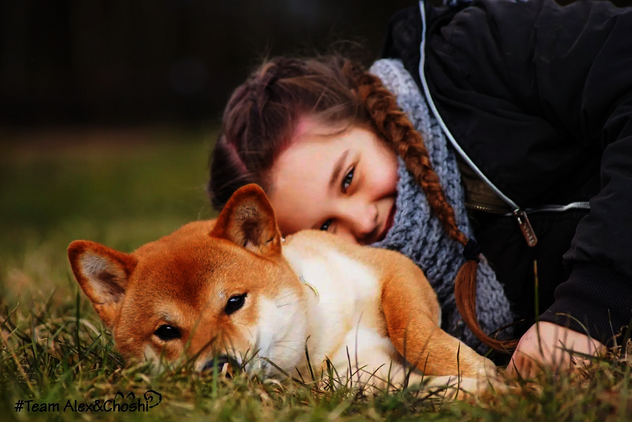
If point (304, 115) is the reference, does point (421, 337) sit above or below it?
below

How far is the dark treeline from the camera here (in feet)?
36.1

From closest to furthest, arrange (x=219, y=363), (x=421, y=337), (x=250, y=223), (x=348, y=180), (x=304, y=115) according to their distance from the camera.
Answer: (x=219, y=363) < (x=421, y=337) < (x=250, y=223) < (x=348, y=180) < (x=304, y=115)

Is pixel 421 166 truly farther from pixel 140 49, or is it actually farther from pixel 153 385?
pixel 140 49

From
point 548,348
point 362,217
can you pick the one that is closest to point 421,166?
point 362,217

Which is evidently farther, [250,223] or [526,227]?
[526,227]

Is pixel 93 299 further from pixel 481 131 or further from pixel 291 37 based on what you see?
pixel 291 37

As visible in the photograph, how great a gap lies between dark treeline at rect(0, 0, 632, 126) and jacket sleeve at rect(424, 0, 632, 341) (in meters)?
8.17

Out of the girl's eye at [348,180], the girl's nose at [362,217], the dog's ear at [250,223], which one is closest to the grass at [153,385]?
the dog's ear at [250,223]

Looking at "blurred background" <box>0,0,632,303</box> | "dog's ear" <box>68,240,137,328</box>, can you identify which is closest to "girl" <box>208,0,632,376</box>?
"dog's ear" <box>68,240,137,328</box>

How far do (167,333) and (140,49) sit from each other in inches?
426

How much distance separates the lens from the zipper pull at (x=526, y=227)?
2.50 m

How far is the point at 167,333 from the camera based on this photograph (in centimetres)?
190

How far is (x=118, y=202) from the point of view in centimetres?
720

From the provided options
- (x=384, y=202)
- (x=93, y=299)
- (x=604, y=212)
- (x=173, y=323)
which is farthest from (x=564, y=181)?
(x=93, y=299)
